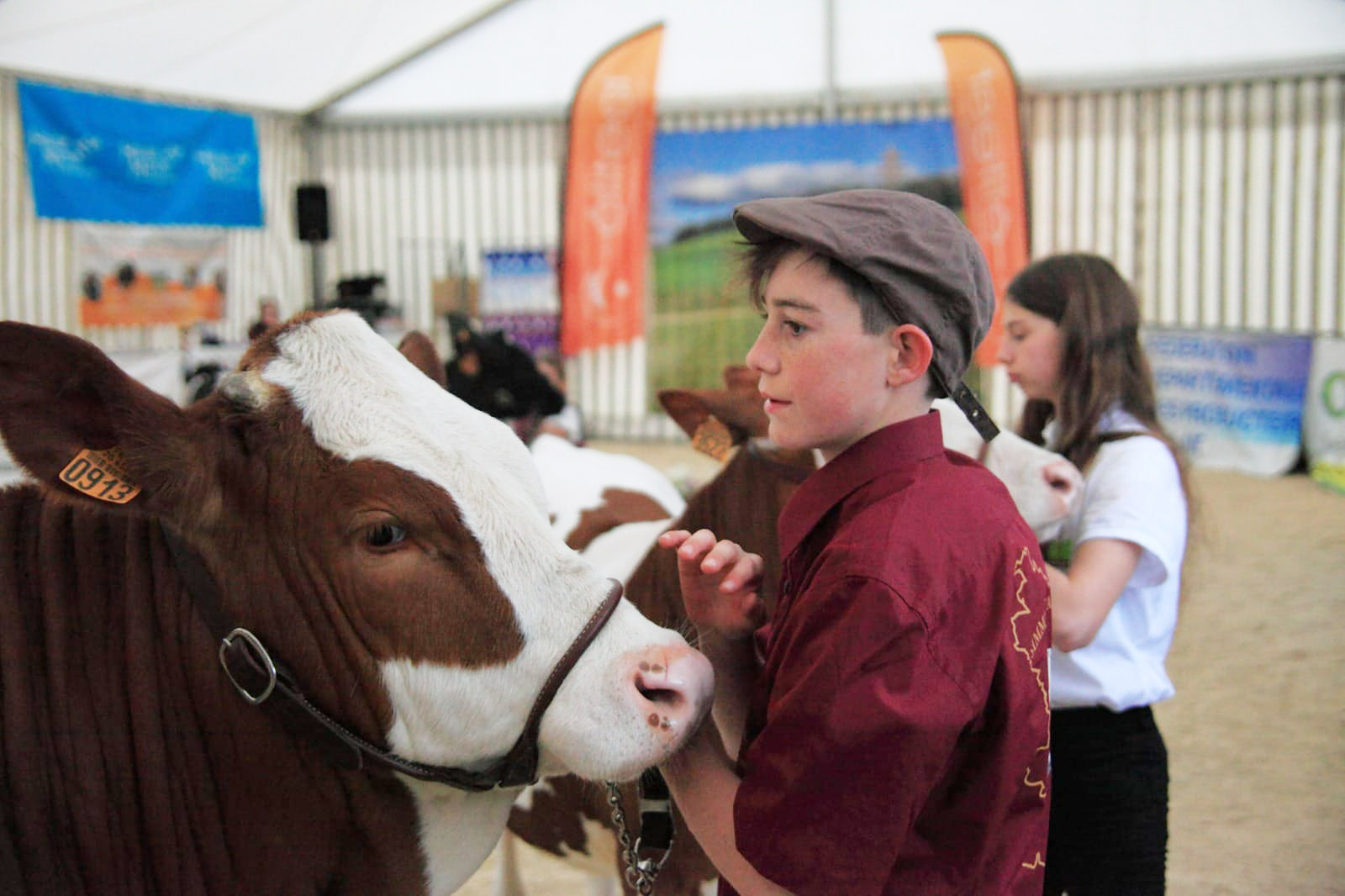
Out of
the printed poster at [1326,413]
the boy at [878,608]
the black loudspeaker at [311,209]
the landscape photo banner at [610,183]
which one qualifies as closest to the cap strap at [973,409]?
the boy at [878,608]

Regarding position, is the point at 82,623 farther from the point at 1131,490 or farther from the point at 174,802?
the point at 1131,490

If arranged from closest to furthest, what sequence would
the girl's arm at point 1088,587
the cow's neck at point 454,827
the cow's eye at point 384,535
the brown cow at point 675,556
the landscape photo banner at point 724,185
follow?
the cow's eye at point 384,535, the cow's neck at point 454,827, the girl's arm at point 1088,587, the brown cow at point 675,556, the landscape photo banner at point 724,185

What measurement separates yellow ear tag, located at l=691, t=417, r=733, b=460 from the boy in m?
1.20

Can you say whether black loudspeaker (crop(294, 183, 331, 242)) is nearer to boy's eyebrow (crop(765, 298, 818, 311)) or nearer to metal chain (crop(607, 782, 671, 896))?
metal chain (crop(607, 782, 671, 896))

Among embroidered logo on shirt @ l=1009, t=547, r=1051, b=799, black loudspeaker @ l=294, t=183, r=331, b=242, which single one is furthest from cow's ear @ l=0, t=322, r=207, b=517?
black loudspeaker @ l=294, t=183, r=331, b=242

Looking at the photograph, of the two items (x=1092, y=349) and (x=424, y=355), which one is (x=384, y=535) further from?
(x=1092, y=349)

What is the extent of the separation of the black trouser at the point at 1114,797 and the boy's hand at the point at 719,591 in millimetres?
874

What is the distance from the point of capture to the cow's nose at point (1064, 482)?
1709 mm

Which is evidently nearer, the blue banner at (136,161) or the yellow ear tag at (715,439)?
the yellow ear tag at (715,439)

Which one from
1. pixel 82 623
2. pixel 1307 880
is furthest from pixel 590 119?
pixel 82 623

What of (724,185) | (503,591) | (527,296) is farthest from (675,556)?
(527,296)

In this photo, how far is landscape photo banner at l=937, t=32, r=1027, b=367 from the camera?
32.3 ft

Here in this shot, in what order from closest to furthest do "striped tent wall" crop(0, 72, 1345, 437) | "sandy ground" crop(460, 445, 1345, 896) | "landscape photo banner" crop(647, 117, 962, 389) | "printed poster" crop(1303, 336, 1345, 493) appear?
"sandy ground" crop(460, 445, 1345, 896) → "printed poster" crop(1303, 336, 1345, 493) → "striped tent wall" crop(0, 72, 1345, 437) → "landscape photo banner" crop(647, 117, 962, 389)

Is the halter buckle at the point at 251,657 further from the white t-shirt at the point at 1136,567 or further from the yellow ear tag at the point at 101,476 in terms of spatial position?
the white t-shirt at the point at 1136,567
